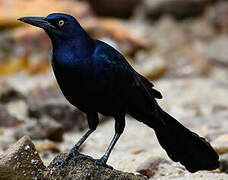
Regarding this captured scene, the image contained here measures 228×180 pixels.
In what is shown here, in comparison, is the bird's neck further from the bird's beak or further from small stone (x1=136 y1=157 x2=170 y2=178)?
small stone (x1=136 y1=157 x2=170 y2=178)

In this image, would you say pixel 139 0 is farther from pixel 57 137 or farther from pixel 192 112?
pixel 57 137

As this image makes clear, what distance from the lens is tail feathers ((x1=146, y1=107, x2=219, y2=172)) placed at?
4.19 meters

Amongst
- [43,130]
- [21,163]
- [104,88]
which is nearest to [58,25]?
[104,88]

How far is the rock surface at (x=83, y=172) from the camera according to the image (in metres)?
3.61

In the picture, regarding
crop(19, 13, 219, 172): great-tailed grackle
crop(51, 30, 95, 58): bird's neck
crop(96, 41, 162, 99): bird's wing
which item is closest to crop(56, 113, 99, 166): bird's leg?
crop(19, 13, 219, 172): great-tailed grackle

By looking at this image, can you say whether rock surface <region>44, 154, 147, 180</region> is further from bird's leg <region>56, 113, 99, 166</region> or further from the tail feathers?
the tail feathers

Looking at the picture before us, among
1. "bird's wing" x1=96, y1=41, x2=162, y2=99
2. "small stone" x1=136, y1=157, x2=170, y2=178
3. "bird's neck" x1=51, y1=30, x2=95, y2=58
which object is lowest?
"small stone" x1=136, y1=157, x2=170, y2=178

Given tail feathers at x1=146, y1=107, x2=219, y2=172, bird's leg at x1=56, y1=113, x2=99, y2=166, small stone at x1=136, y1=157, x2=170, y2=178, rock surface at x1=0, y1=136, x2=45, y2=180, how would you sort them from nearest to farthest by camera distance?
rock surface at x1=0, y1=136, x2=45, y2=180 < bird's leg at x1=56, y1=113, x2=99, y2=166 < tail feathers at x1=146, y1=107, x2=219, y2=172 < small stone at x1=136, y1=157, x2=170, y2=178

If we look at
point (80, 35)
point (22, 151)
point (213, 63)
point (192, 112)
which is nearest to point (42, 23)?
point (80, 35)

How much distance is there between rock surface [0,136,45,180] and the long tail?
1.03 metres

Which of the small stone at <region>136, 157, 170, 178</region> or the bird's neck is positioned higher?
the bird's neck

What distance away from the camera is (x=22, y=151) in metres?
3.63

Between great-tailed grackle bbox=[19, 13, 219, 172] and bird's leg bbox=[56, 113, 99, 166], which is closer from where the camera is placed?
great-tailed grackle bbox=[19, 13, 219, 172]

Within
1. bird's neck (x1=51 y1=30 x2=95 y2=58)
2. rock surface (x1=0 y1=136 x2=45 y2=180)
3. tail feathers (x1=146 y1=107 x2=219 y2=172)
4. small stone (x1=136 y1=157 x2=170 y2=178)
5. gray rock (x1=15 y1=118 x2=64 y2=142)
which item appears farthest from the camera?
gray rock (x1=15 y1=118 x2=64 y2=142)
